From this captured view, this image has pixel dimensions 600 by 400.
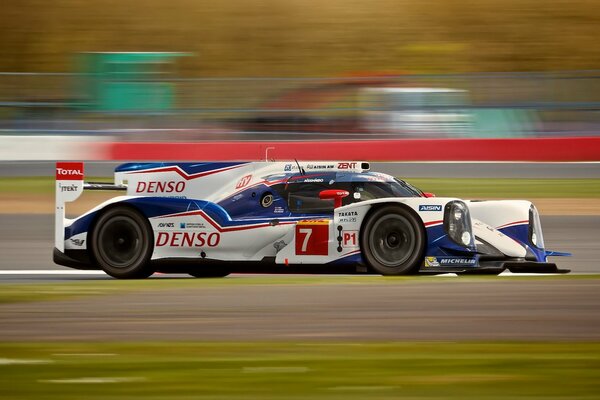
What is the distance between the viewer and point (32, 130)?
18.8m

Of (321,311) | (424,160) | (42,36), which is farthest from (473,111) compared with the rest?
(42,36)

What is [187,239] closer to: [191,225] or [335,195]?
[191,225]

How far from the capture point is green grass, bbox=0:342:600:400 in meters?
5.18

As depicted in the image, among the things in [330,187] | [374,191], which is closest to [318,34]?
[330,187]

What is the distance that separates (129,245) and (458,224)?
302 cm

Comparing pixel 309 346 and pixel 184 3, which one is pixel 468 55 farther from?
pixel 309 346

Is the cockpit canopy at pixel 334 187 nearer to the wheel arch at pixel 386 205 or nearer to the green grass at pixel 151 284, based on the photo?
the wheel arch at pixel 386 205

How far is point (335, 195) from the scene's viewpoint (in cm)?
1036

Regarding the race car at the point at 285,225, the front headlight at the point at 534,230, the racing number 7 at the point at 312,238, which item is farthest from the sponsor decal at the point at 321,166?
the front headlight at the point at 534,230

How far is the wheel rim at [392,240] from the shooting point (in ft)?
32.8

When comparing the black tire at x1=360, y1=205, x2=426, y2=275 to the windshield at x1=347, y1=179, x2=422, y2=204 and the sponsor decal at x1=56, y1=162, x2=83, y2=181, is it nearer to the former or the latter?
the windshield at x1=347, y1=179, x2=422, y2=204

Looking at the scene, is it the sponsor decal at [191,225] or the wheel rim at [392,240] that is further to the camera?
the sponsor decal at [191,225]

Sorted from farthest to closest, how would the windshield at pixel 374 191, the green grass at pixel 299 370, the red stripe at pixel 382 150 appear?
the red stripe at pixel 382 150, the windshield at pixel 374 191, the green grass at pixel 299 370

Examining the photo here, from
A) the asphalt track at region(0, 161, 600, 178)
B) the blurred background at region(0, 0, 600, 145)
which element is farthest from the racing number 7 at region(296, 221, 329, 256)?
the blurred background at region(0, 0, 600, 145)
